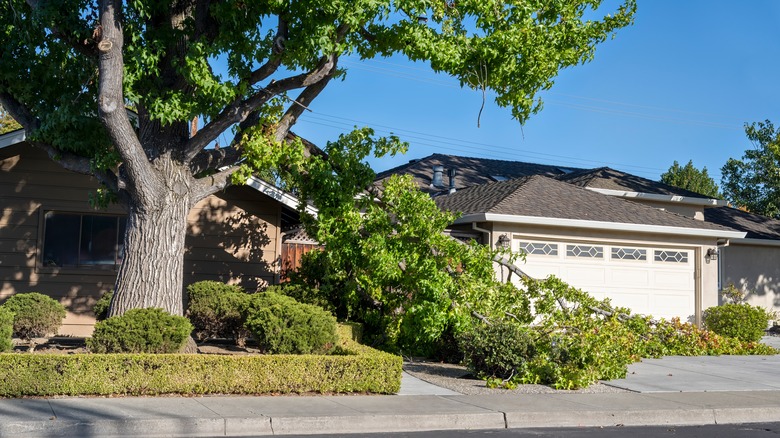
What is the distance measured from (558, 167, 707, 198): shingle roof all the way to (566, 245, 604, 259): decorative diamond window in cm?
552

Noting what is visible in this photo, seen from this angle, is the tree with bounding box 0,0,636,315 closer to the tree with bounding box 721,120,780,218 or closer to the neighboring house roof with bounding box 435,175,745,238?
the neighboring house roof with bounding box 435,175,745,238

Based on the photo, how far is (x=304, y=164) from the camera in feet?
48.9

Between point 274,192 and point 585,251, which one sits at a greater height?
point 274,192

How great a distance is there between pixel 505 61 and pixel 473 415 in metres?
6.00

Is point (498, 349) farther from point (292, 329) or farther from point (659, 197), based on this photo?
point (659, 197)

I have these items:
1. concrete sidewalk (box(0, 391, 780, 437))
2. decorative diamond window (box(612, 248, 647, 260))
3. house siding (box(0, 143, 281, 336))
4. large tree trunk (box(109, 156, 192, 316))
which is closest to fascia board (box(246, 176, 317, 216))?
house siding (box(0, 143, 281, 336))

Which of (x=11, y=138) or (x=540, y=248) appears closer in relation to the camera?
(x=11, y=138)

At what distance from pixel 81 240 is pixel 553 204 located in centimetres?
1075

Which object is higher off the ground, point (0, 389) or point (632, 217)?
point (632, 217)

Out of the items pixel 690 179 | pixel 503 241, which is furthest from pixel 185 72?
pixel 690 179

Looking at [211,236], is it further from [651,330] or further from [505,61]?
[651,330]

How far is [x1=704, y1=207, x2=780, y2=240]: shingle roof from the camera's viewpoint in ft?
86.7

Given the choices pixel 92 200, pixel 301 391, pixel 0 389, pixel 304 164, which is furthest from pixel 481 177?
pixel 0 389

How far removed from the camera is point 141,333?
10875 mm
